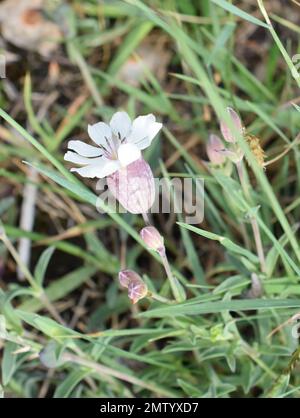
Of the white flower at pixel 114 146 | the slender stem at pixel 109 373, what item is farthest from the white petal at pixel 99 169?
the slender stem at pixel 109 373

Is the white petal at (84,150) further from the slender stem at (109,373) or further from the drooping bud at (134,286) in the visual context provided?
the slender stem at (109,373)

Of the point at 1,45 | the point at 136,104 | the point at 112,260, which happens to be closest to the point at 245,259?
the point at 112,260

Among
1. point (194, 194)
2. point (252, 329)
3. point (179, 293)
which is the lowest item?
point (252, 329)

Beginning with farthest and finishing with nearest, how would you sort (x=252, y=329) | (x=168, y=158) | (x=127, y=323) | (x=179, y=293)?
(x=168, y=158) < (x=127, y=323) < (x=252, y=329) < (x=179, y=293)

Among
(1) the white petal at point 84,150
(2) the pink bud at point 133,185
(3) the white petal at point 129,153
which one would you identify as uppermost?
(1) the white petal at point 84,150

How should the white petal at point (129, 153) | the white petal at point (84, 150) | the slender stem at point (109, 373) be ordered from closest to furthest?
1. the white petal at point (129, 153)
2. the white petal at point (84, 150)
3. the slender stem at point (109, 373)

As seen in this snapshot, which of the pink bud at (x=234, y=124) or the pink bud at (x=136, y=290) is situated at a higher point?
the pink bud at (x=234, y=124)
